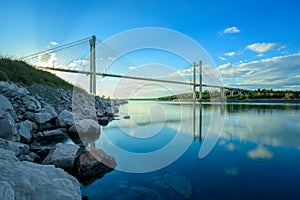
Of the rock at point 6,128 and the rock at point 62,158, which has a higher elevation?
the rock at point 6,128

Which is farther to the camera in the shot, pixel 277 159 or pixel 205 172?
pixel 277 159

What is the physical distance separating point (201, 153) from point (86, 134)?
9.80 feet

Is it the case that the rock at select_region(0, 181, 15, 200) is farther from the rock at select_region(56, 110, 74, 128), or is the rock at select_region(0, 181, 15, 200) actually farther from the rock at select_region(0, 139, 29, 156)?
the rock at select_region(56, 110, 74, 128)

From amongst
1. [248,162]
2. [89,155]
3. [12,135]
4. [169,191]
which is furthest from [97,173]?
[248,162]

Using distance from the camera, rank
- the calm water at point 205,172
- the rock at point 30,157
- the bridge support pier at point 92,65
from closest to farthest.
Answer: the calm water at point 205,172 < the rock at point 30,157 < the bridge support pier at point 92,65

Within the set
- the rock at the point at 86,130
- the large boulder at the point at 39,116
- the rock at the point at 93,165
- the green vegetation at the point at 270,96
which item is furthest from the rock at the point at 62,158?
the green vegetation at the point at 270,96

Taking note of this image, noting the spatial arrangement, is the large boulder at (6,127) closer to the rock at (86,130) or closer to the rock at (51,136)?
the rock at (51,136)

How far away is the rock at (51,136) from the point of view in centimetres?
412

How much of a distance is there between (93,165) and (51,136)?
8.23 ft

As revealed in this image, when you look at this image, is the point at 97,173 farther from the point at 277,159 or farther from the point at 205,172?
the point at 277,159

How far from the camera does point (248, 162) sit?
9.92 ft

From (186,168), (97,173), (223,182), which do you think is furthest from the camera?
(186,168)

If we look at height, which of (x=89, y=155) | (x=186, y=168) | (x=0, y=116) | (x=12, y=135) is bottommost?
(x=186, y=168)

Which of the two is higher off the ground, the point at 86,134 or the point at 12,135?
the point at 12,135
